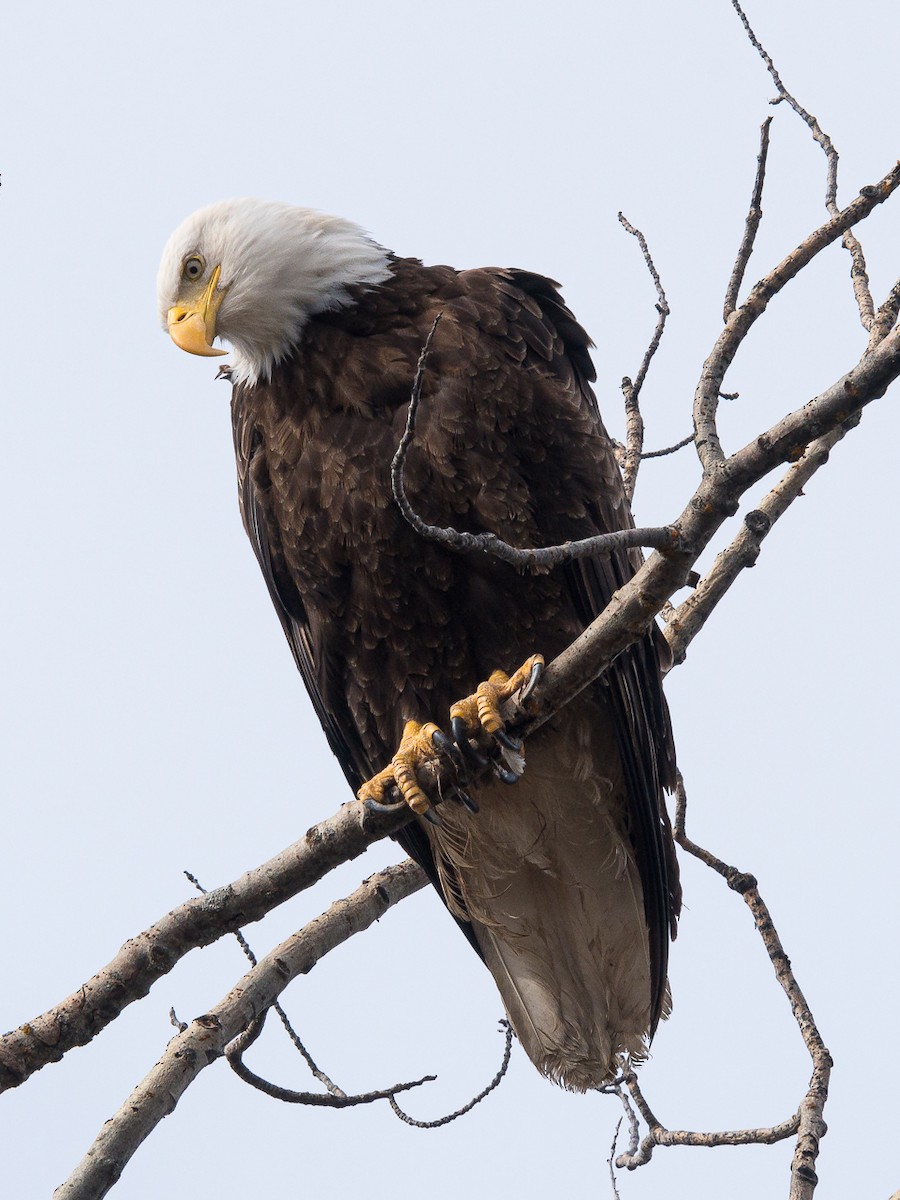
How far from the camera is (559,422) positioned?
3627 mm

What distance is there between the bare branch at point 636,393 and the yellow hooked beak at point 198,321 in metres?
1.47

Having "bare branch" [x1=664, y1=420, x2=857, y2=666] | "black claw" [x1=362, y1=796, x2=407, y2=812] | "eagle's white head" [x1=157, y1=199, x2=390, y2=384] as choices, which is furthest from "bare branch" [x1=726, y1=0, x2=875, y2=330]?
"black claw" [x1=362, y1=796, x2=407, y2=812]

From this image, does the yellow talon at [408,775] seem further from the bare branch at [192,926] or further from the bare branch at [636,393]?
the bare branch at [636,393]

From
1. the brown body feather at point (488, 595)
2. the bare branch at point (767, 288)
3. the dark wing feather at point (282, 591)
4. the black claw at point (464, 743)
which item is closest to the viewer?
the bare branch at point (767, 288)

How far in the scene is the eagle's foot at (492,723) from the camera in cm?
329

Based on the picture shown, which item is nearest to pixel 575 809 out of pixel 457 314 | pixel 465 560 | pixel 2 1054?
pixel 465 560

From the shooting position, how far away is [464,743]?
11.2 feet

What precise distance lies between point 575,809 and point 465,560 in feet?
3.00

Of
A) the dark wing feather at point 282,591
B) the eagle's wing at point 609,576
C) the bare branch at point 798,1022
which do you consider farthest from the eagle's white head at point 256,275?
the bare branch at point 798,1022

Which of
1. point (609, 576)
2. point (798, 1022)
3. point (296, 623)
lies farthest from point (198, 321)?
point (798, 1022)

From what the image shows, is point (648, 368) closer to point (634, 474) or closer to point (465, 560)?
point (634, 474)

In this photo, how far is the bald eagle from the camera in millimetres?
3590

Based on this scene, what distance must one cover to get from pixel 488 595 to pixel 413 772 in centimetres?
53

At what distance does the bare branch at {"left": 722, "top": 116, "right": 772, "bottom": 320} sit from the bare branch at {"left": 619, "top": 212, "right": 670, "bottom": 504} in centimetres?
125
